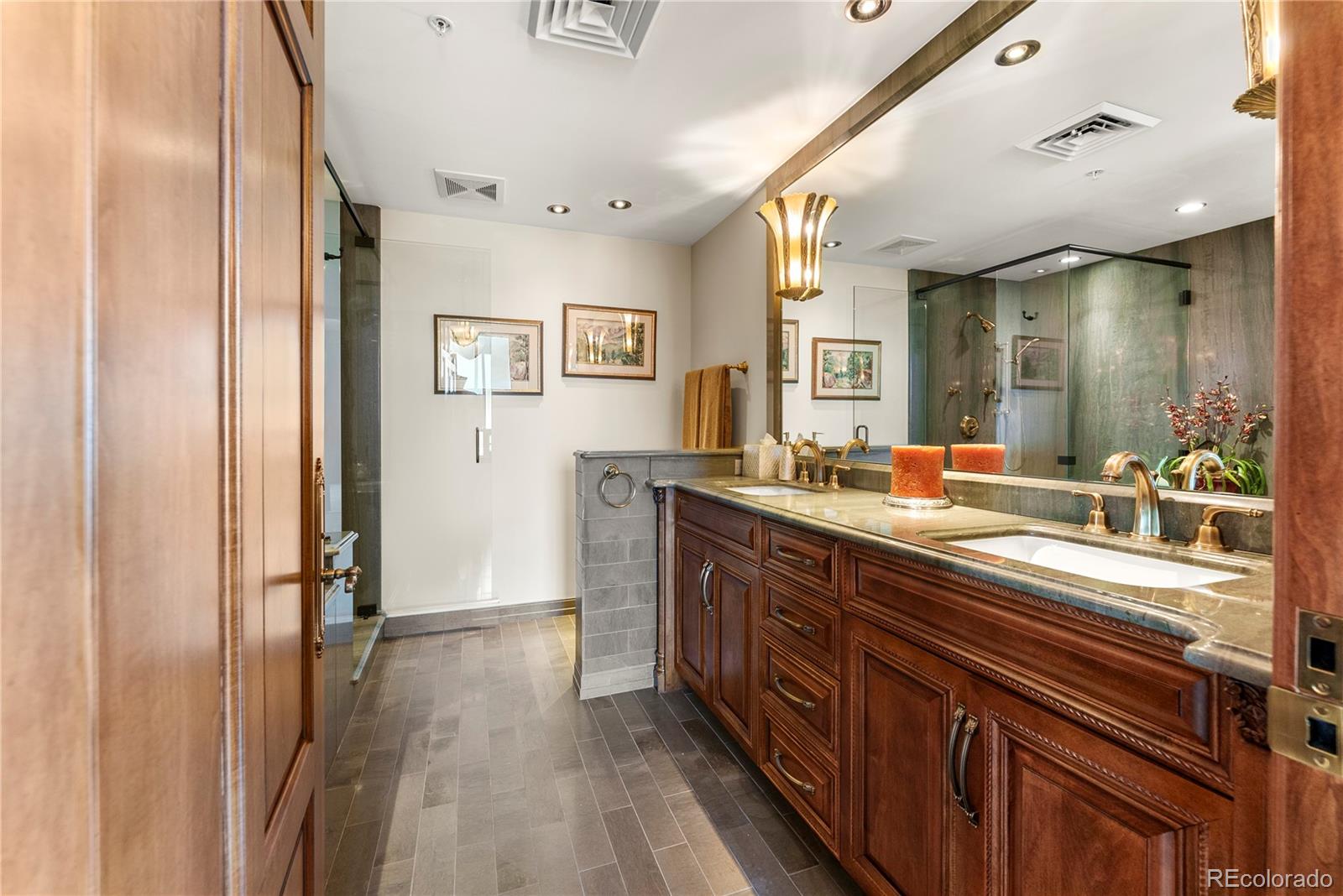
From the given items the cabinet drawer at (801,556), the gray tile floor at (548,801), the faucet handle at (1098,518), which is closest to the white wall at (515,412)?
the gray tile floor at (548,801)

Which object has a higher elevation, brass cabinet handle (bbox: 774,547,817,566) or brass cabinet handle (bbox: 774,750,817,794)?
brass cabinet handle (bbox: 774,547,817,566)

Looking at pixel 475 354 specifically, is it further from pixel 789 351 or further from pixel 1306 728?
pixel 1306 728

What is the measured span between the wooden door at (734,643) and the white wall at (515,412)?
163 cm

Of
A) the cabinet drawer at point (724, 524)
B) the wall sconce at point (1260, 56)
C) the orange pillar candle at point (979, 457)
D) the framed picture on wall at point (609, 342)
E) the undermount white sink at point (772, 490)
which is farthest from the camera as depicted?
the framed picture on wall at point (609, 342)

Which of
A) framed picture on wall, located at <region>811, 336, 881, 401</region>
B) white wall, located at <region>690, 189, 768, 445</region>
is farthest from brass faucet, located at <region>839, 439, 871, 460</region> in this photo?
white wall, located at <region>690, 189, 768, 445</region>

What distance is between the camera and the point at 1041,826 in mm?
908

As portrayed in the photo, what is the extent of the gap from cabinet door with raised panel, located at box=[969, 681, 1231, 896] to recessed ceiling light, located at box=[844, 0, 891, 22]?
1.81 meters

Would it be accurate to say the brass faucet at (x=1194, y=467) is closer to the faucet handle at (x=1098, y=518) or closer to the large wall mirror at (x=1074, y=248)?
the large wall mirror at (x=1074, y=248)

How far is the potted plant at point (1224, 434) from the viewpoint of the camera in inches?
42.8

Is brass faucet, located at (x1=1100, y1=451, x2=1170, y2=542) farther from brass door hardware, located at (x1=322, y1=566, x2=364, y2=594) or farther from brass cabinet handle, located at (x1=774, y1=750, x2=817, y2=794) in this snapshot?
brass door hardware, located at (x1=322, y1=566, x2=364, y2=594)

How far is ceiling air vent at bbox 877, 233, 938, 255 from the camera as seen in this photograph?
196cm

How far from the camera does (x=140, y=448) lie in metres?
0.32

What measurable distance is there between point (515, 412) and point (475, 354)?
0.46m

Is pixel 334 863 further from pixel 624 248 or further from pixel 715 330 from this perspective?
pixel 624 248
